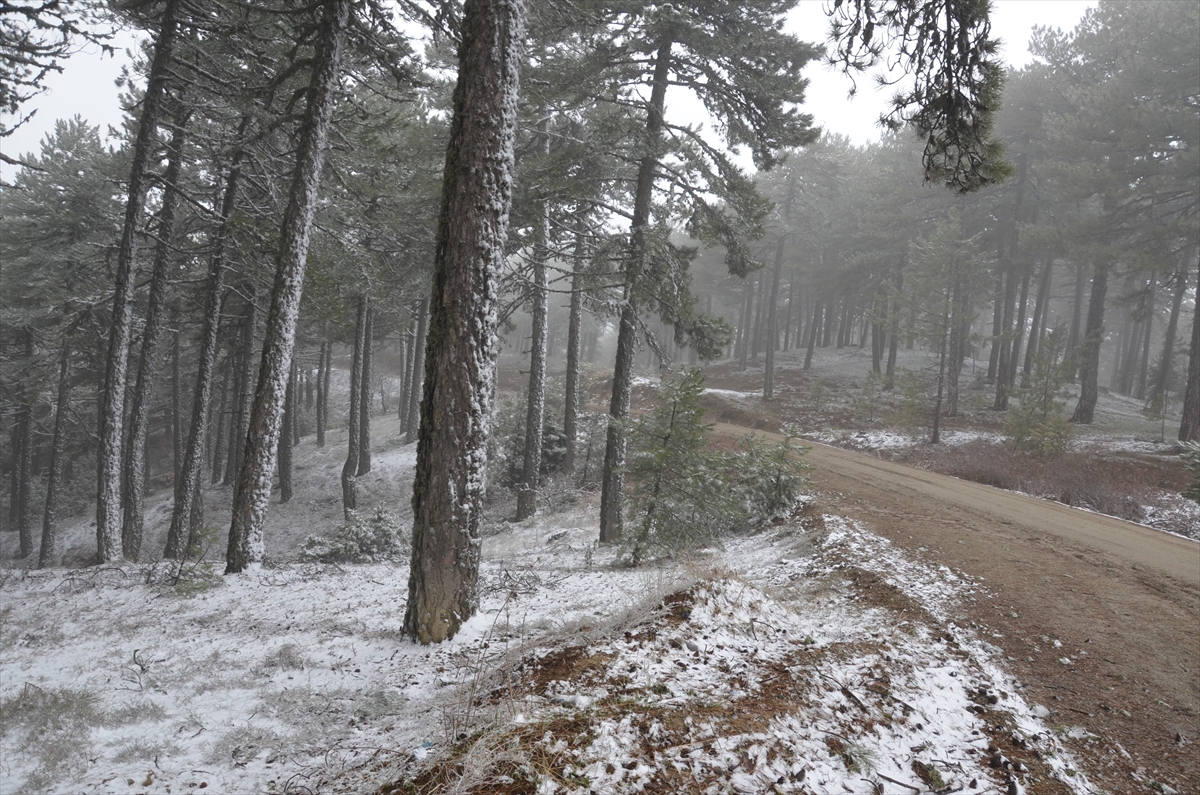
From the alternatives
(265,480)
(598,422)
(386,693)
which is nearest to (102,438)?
(265,480)

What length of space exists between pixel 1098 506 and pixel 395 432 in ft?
93.9

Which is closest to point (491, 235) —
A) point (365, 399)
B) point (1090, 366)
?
point (365, 399)

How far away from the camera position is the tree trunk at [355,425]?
63.8 feet

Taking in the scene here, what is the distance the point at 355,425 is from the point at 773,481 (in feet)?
52.3

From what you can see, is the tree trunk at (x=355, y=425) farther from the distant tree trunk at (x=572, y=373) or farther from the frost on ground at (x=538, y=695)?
the frost on ground at (x=538, y=695)

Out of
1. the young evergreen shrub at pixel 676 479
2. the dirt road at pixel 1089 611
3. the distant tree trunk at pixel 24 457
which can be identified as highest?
the young evergreen shrub at pixel 676 479

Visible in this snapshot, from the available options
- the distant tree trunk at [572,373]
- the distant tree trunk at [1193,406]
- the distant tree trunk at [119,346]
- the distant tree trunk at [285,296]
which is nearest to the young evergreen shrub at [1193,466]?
the distant tree trunk at [1193,406]

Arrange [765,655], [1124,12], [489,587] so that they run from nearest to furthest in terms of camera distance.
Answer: [765,655], [489,587], [1124,12]

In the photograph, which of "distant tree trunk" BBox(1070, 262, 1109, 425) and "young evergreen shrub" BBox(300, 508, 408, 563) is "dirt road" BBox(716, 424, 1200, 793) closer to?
"young evergreen shrub" BBox(300, 508, 408, 563)

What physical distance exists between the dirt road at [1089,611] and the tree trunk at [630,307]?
4226 mm

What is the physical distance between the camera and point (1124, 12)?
25.0m

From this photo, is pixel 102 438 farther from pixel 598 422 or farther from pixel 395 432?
pixel 395 432

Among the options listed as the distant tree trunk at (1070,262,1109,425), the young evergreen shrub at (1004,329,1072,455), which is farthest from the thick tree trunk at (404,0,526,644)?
the distant tree trunk at (1070,262,1109,425)

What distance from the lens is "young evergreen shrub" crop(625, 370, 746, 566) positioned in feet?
27.4
